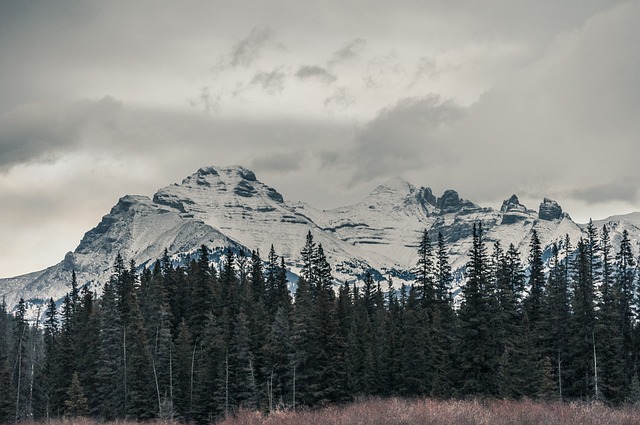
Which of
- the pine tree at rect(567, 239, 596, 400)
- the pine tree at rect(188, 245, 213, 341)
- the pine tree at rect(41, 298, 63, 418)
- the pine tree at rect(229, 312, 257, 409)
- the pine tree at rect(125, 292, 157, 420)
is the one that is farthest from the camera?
the pine tree at rect(188, 245, 213, 341)

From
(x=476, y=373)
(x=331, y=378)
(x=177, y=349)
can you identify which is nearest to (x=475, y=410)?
(x=476, y=373)

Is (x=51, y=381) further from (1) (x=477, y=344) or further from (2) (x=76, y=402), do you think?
(1) (x=477, y=344)

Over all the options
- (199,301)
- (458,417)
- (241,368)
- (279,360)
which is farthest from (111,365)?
(458,417)

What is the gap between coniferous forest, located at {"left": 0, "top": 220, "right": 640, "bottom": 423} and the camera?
188ft

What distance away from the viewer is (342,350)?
222 feet

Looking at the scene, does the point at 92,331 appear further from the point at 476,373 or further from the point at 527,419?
the point at 527,419

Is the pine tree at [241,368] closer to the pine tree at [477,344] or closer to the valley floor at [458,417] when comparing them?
the pine tree at [477,344]

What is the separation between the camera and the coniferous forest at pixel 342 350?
188 ft

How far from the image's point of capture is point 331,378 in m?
65.4

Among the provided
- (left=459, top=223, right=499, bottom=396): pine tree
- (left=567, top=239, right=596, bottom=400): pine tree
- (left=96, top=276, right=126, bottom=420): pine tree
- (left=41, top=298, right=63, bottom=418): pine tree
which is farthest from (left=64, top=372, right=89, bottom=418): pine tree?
(left=567, top=239, right=596, bottom=400): pine tree

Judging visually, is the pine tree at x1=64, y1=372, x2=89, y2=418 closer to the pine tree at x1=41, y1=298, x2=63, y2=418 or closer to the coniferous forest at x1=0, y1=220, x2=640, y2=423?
the coniferous forest at x1=0, y1=220, x2=640, y2=423

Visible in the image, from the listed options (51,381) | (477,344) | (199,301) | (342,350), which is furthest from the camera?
(199,301)

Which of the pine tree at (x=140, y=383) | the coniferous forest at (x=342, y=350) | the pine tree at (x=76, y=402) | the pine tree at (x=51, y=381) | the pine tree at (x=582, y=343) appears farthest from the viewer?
the pine tree at (x=51, y=381)

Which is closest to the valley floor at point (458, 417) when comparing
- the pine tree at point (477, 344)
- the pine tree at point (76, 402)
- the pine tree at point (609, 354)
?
the pine tree at point (477, 344)
